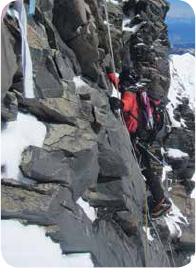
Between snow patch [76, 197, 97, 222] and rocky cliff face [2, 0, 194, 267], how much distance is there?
21 mm

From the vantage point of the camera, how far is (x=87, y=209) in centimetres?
478

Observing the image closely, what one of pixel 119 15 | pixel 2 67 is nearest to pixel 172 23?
pixel 2 67

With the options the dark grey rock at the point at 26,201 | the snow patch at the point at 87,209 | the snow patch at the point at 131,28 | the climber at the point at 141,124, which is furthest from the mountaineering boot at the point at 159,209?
the snow patch at the point at 131,28

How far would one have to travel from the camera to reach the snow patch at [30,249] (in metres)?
3.42

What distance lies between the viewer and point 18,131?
13.2 feet

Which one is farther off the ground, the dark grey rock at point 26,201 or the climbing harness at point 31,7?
the climbing harness at point 31,7

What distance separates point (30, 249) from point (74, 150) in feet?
4.28

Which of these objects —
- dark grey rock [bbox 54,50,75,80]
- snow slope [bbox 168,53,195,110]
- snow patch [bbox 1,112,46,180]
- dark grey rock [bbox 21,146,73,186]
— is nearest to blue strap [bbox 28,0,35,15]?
dark grey rock [bbox 54,50,75,80]

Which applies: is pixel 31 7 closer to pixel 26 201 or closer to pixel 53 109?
pixel 53 109

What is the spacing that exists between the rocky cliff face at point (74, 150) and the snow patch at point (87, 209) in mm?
21

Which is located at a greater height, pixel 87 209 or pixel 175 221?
pixel 87 209

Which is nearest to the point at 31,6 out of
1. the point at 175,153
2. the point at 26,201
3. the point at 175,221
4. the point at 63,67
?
the point at 63,67

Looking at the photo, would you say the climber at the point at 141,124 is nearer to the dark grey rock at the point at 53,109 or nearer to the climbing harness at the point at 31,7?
the dark grey rock at the point at 53,109

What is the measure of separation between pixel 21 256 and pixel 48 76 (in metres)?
Result: 2.09
